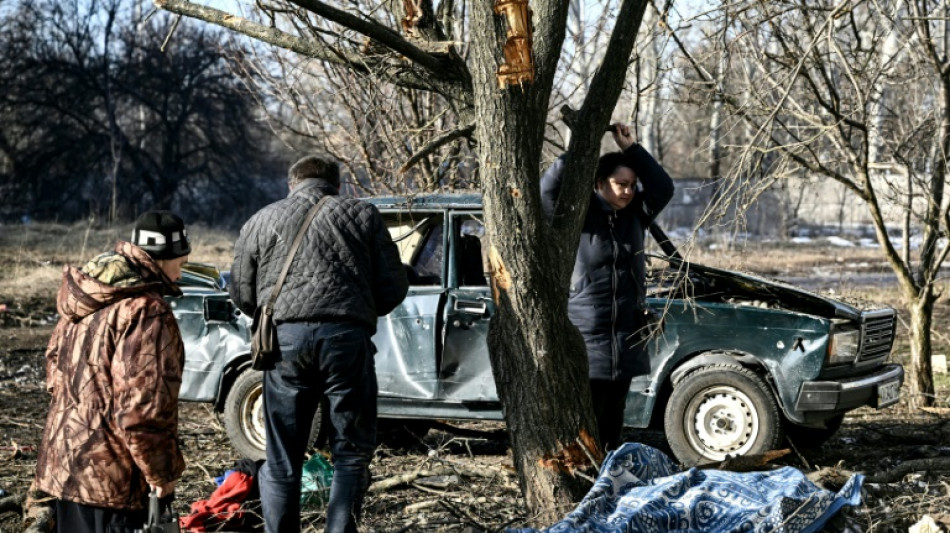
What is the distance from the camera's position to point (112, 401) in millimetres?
3689

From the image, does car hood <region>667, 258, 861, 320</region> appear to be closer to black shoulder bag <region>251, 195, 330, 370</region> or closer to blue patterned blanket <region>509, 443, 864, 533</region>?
blue patterned blanket <region>509, 443, 864, 533</region>

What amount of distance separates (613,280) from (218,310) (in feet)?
10.3

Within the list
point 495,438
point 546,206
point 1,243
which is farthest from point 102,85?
point 546,206

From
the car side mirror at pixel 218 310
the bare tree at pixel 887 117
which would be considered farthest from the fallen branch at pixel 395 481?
the bare tree at pixel 887 117

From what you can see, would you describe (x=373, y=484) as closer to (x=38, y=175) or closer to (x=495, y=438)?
(x=495, y=438)

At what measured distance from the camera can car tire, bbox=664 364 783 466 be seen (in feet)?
22.0

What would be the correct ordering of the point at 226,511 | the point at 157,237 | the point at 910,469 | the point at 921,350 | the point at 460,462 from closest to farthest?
1. the point at 157,237
2. the point at 226,511
3. the point at 910,469
4. the point at 460,462
5. the point at 921,350

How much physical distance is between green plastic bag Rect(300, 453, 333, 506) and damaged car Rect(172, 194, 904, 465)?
3.55 ft

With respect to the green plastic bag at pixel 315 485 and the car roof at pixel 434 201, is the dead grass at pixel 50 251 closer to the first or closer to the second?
the car roof at pixel 434 201

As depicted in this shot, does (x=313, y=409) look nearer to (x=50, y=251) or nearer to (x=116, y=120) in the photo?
(x=50, y=251)

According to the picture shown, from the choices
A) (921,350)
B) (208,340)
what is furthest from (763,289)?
(208,340)

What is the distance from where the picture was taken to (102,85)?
33000 millimetres

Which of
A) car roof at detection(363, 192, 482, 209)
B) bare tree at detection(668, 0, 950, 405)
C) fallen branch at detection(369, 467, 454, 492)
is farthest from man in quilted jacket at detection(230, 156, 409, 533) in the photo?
bare tree at detection(668, 0, 950, 405)

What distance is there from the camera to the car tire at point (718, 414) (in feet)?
22.0
